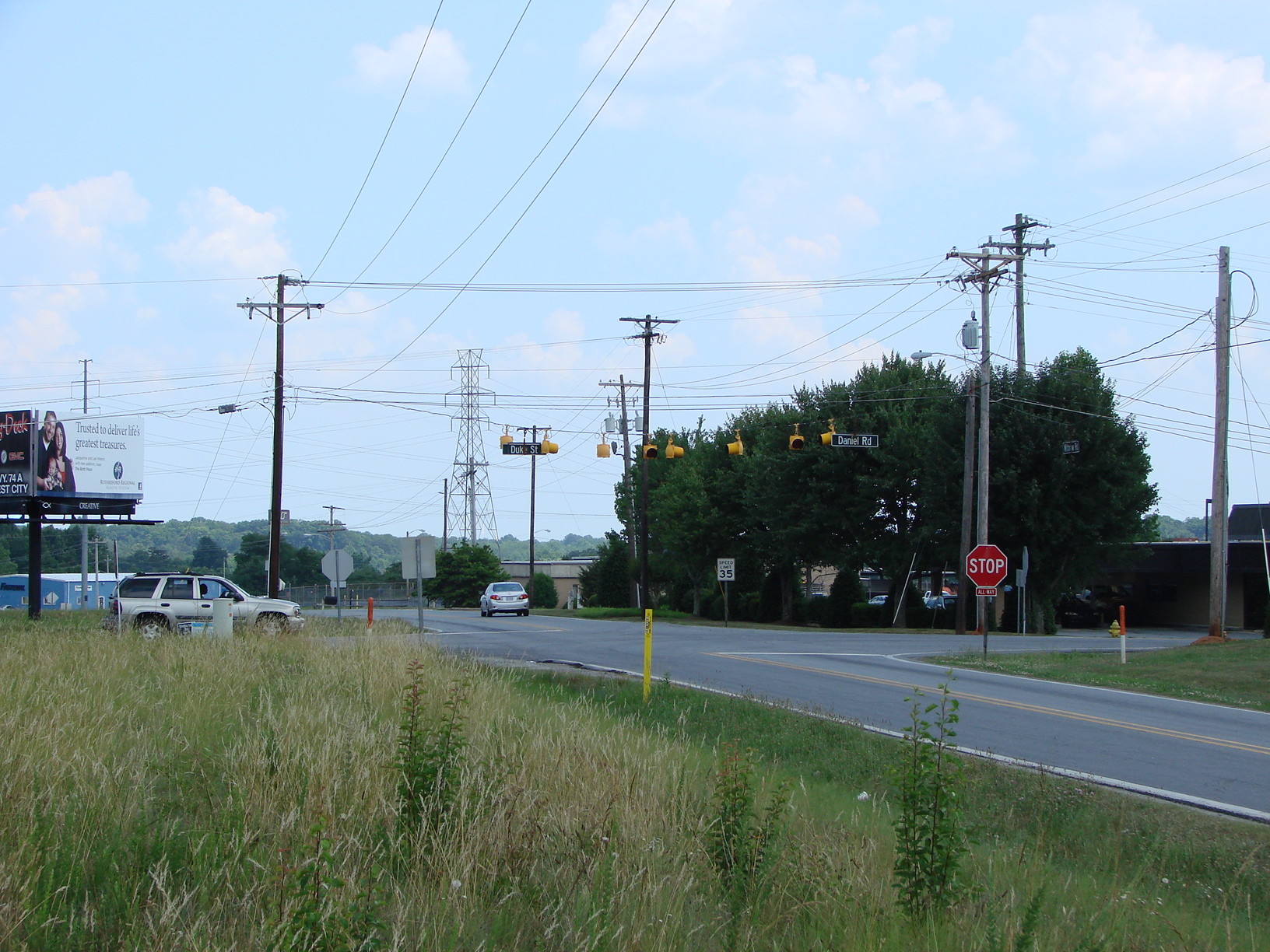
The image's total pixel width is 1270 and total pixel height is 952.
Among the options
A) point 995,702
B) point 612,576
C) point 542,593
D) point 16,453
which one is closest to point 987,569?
point 995,702

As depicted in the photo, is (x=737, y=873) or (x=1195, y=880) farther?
(x=1195, y=880)

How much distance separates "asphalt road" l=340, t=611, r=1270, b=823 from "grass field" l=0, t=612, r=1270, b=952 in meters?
1.74

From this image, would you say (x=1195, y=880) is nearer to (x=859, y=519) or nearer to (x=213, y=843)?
(x=213, y=843)

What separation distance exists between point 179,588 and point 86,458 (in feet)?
56.9

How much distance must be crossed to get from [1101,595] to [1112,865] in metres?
A: 56.0

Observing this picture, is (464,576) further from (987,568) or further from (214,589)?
(987,568)

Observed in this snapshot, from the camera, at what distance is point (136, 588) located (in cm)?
2855

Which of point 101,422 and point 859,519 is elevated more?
point 101,422

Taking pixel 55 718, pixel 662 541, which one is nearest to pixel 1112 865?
pixel 55 718

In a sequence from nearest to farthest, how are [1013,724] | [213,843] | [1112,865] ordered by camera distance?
[213,843], [1112,865], [1013,724]

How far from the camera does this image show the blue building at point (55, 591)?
90.3 meters

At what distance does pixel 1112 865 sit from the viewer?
26.9 ft

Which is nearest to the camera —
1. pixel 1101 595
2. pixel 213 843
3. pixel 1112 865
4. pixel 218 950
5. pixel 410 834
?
pixel 218 950

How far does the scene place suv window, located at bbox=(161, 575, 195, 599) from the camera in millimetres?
28609
